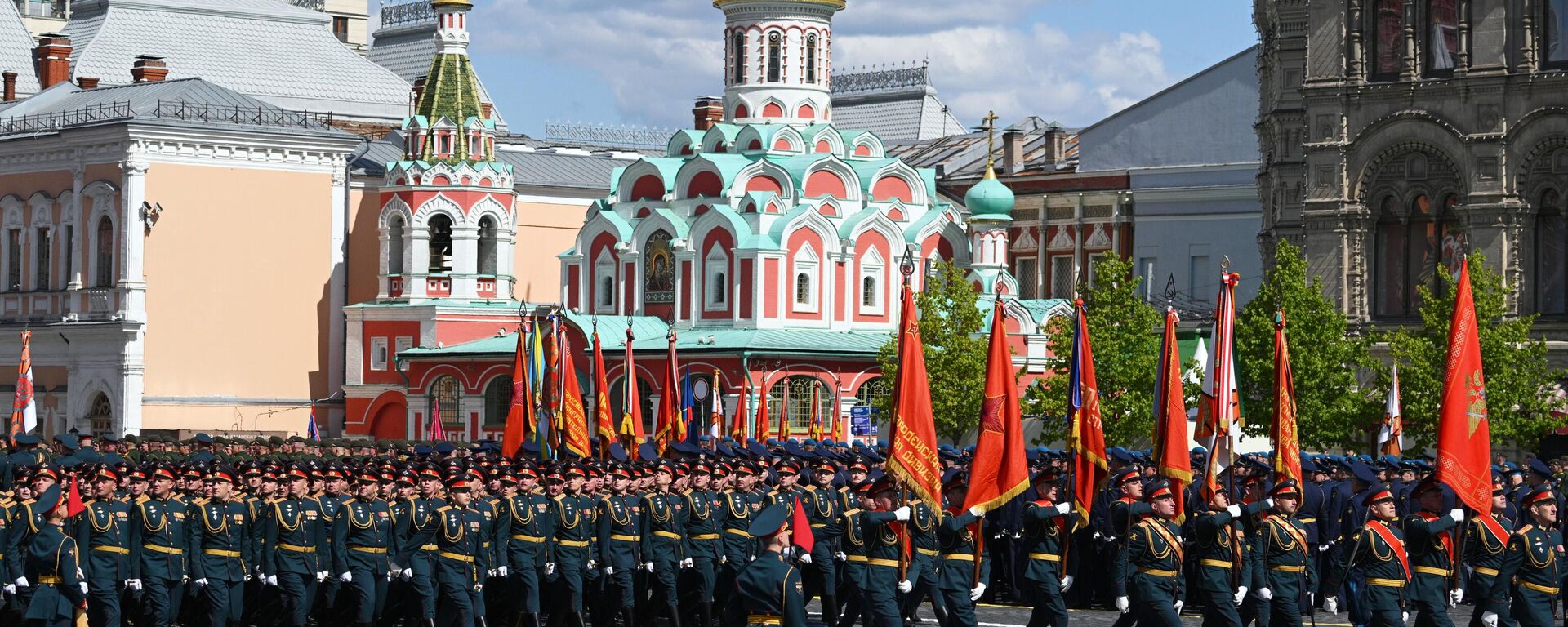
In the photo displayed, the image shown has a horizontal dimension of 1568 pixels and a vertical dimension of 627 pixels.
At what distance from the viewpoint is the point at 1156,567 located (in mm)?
19391

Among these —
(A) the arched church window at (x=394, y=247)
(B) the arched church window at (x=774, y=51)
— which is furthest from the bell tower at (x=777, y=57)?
(A) the arched church window at (x=394, y=247)

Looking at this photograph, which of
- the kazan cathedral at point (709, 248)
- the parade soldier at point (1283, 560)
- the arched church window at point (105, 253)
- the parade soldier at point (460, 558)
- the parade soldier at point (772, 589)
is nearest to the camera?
the parade soldier at point (772, 589)

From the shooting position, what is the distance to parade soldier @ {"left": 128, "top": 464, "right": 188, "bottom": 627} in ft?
75.4

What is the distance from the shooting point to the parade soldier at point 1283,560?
20.0 meters

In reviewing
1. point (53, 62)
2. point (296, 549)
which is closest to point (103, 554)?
point (296, 549)

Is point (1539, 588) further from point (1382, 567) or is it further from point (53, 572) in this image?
point (53, 572)

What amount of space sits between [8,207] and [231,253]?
6750mm

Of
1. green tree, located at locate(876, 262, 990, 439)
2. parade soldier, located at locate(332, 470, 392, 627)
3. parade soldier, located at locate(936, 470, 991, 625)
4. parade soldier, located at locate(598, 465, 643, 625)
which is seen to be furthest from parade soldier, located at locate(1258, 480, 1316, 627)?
green tree, located at locate(876, 262, 990, 439)

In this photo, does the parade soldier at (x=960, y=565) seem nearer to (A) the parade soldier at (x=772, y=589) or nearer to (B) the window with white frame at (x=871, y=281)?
(A) the parade soldier at (x=772, y=589)

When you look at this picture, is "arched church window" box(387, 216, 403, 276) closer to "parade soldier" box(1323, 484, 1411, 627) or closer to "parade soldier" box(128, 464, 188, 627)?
"parade soldier" box(128, 464, 188, 627)

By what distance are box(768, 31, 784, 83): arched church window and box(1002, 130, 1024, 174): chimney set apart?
1116 centimetres

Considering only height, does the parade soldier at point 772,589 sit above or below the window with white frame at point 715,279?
below

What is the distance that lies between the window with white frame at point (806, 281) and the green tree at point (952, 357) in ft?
23.1

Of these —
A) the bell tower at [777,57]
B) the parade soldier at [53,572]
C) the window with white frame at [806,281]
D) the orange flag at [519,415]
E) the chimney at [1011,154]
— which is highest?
the bell tower at [777,57]
